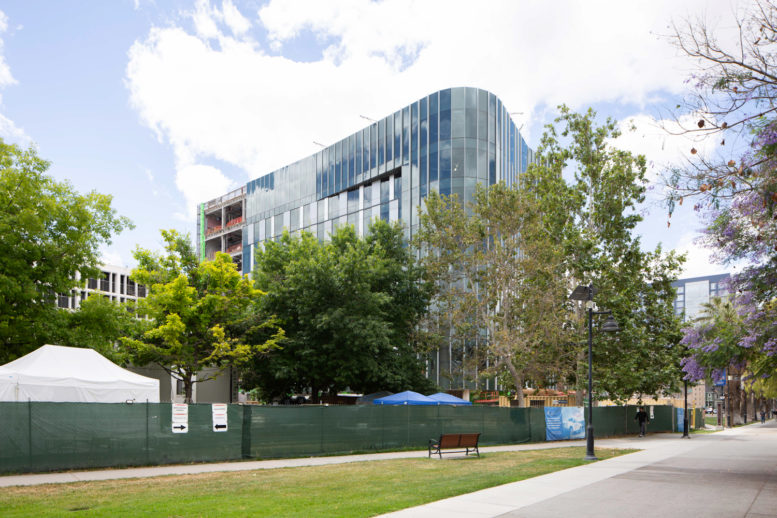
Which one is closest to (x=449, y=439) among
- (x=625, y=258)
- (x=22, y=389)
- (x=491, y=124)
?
(x=22, y=389)

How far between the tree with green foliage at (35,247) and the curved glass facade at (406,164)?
64.5 feet

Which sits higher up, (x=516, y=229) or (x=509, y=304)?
(x=516, y=229)

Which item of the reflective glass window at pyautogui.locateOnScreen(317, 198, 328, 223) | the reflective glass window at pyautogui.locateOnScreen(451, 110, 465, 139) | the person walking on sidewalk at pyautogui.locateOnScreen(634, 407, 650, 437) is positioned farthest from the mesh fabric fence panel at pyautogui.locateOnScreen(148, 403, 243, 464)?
the reflective glass window at pyautogui.locateOnScreen(317, 198, 328, 223)

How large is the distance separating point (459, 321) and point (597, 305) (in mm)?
8067

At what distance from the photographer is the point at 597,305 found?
3831cm

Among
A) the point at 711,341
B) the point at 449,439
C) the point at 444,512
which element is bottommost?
the point at 449,439

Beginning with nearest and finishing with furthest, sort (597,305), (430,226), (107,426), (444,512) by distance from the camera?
(444,512) < (107,426) < (597,305) < (430,226)

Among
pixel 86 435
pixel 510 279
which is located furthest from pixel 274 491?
pixel 510 279

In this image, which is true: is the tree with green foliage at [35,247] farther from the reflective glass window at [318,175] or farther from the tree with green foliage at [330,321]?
the reflective glass window at [318,175]

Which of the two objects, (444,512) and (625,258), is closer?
(444,512)

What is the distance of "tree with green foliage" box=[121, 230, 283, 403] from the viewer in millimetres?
31656

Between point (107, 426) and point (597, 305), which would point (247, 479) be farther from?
point (597, 305)

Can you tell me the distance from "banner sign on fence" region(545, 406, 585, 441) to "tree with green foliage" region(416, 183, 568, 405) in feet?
13.1

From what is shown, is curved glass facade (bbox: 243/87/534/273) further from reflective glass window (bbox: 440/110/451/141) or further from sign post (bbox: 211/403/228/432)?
sign post (bbox: 211/403/228/432)
